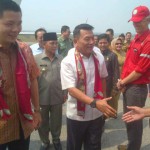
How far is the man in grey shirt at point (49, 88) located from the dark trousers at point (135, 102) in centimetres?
117

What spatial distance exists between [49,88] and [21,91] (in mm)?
1870

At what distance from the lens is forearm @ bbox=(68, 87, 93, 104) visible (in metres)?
3.06

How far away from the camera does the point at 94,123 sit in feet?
11.2

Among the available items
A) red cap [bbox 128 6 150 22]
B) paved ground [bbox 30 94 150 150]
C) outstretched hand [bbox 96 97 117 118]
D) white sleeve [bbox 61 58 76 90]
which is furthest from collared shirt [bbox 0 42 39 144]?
paved ground [bbox 30 94 150 150]

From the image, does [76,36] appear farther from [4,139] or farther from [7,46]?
[4,139]

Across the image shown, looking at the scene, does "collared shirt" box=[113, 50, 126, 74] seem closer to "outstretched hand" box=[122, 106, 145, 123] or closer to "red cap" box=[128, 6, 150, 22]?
"red cap" box=[128, 6, 150, 22]

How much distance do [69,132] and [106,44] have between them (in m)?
2.23

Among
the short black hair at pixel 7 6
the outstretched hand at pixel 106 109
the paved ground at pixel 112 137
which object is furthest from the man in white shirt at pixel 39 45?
the short black hair at pixel 7 6

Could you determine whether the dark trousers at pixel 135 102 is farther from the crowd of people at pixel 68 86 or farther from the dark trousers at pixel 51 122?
the dark trousers at pixel 51 122

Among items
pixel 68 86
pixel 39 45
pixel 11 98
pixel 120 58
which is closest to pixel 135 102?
pixel 68 86

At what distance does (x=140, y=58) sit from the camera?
3574 millimetres

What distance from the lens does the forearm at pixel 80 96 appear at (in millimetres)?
3060

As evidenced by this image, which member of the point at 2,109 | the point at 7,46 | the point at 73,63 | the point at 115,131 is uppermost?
the point at 7,46

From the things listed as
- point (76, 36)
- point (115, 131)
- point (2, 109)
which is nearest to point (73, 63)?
point (76, 36)
